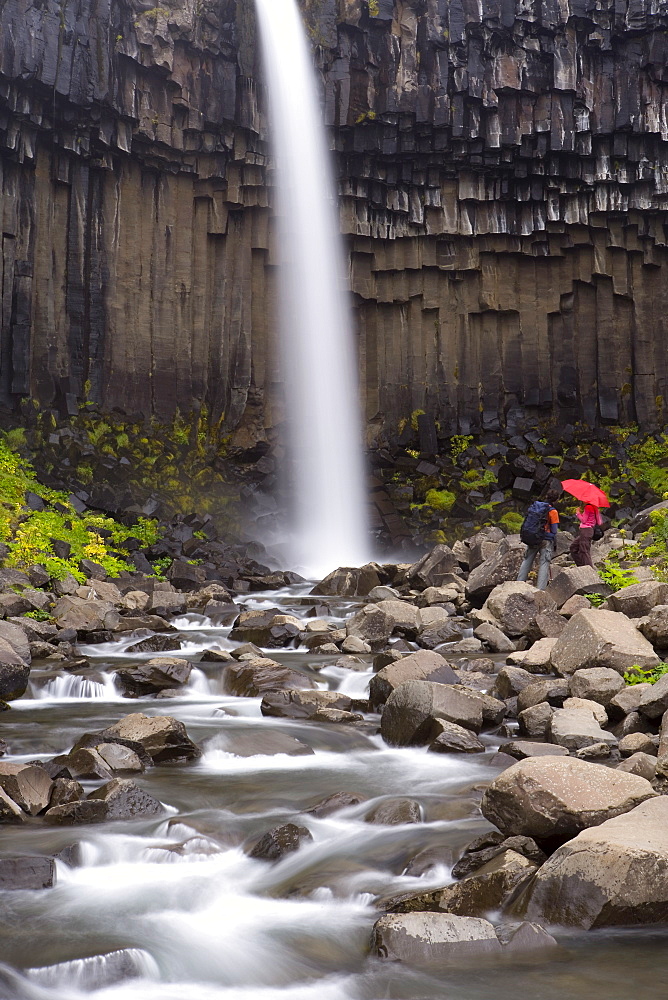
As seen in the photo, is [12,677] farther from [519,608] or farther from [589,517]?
[589,517]

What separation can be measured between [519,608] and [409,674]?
343 cm

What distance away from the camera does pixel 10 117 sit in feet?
66.5

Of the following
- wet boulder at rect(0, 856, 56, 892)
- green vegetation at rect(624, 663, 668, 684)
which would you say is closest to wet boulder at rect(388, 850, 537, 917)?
wet boulder at rect(0, 856, 56, 892)

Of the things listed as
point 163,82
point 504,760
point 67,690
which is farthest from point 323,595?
point 163,82

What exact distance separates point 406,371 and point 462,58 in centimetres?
882

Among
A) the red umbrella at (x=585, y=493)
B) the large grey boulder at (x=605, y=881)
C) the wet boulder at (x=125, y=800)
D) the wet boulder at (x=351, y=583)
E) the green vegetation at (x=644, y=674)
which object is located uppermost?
the red umbrella at (x=585, y=493)

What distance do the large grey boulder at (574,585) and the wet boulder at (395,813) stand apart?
6138mm

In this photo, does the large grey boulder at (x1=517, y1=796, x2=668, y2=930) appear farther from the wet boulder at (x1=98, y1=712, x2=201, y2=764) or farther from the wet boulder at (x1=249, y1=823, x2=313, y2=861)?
the wet boulder at (x1=98, y1=712, x2=201, y2=764)

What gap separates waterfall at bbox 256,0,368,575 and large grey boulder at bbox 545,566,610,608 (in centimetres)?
1113

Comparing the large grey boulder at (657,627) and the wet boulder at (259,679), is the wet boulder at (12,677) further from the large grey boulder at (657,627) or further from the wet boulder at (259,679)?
the large grey boulder at (657,627)

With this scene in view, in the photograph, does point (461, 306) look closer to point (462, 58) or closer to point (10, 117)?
point (462, 58)

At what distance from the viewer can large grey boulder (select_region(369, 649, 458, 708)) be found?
7.53m

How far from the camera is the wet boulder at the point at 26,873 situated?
161 inches

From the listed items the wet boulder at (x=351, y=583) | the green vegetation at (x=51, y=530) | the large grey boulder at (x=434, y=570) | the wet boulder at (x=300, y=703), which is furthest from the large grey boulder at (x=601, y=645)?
the green vegetation at (x=51, y=530)
